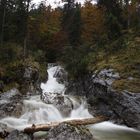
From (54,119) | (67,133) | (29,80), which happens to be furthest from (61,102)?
(67,133)

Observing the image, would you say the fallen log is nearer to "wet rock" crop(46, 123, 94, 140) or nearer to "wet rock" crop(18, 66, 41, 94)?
"wet rock" crop(46, 123, 94, 140)

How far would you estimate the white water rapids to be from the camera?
68.8ft

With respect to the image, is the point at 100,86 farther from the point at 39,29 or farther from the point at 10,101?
the point at 39,29

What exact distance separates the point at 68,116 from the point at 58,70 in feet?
47.2

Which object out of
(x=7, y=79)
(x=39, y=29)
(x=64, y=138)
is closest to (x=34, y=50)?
(x=39, y=29)

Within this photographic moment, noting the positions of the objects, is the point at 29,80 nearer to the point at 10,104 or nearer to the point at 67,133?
the point at 10,104

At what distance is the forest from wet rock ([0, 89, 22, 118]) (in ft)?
4.73

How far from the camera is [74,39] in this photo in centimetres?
4669

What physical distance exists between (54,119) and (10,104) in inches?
140

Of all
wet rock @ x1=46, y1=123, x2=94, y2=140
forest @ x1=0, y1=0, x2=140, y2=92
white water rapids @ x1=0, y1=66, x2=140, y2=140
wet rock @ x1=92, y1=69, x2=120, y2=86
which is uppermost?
forest @ x1=0, y1=0, x2=140, y2=92

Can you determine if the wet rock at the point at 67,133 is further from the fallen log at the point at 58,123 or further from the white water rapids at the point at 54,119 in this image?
the white water rapids at the point at 54,119

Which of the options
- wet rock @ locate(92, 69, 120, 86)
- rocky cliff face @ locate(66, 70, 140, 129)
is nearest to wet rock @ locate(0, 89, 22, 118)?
rocky cliff face @ locate(66, 70, 140, 129)

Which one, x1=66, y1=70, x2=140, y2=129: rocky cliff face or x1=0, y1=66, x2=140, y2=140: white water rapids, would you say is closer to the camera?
x1=0, y1=66, x2=140, y2=140: white water rapids

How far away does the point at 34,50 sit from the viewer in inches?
1752
